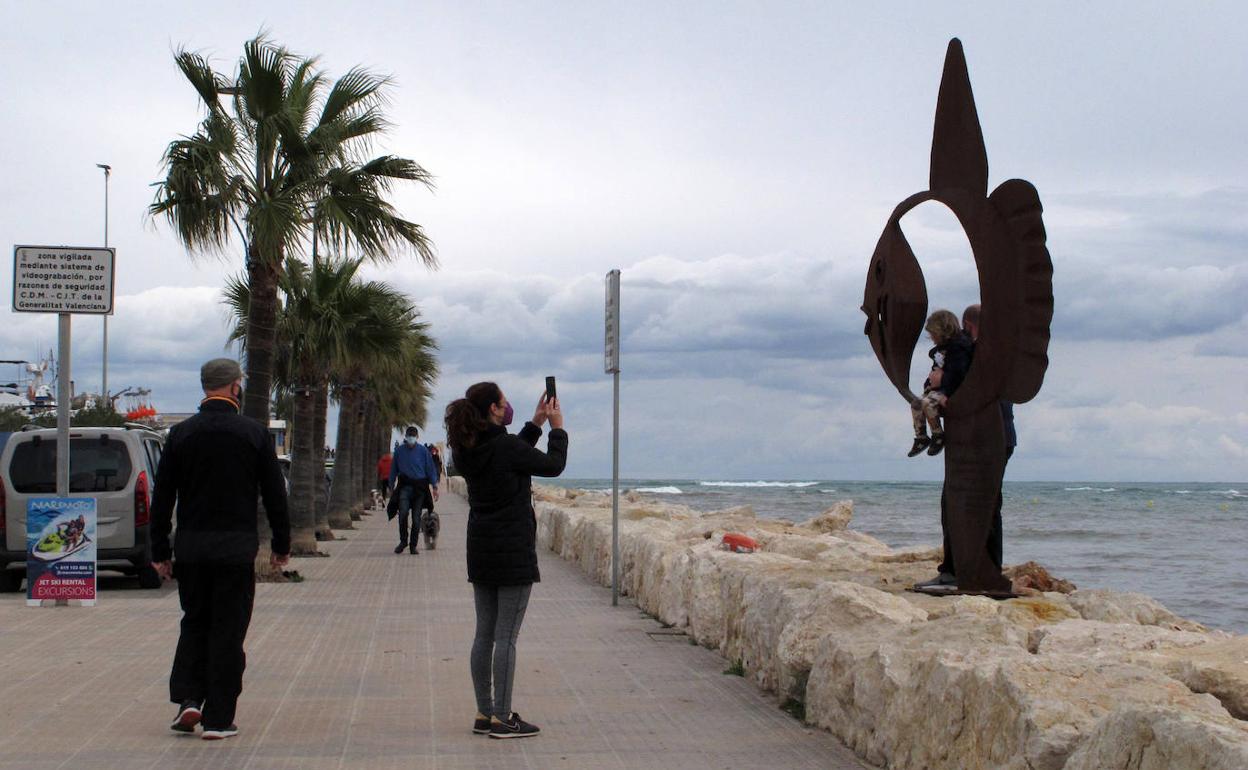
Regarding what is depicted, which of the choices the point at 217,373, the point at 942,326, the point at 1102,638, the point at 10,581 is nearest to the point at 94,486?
the point at 10,581

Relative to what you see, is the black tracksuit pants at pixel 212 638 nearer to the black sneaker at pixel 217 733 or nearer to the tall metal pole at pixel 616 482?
the black sneaker at pixel 217 733

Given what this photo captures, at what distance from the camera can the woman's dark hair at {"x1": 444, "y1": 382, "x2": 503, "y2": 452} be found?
7.09m

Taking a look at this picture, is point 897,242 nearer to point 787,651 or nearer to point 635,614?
point 787,651

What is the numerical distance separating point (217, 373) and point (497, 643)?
2010mm

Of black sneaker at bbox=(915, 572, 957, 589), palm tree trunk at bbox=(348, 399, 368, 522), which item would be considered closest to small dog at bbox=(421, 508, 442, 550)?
palm tree trunk at bbox=(348, 399, 368, 522)

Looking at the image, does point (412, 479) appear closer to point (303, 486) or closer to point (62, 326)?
point (303, 486)

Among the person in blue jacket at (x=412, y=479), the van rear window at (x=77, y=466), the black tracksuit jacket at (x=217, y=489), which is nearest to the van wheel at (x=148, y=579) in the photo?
the van rear window at (x=77, y=466)

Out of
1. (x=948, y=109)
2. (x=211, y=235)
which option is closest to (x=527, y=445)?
(x=948, y=109)

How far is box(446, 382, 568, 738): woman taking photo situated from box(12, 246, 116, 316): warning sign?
7611mm

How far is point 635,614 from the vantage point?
508 inches

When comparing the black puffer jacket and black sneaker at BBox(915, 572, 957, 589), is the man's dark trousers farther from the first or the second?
the black puffer jacket

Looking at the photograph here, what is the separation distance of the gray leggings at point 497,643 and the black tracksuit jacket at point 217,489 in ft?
3.57

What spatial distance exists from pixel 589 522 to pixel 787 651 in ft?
36.2

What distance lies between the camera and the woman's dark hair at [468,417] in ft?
23.3
